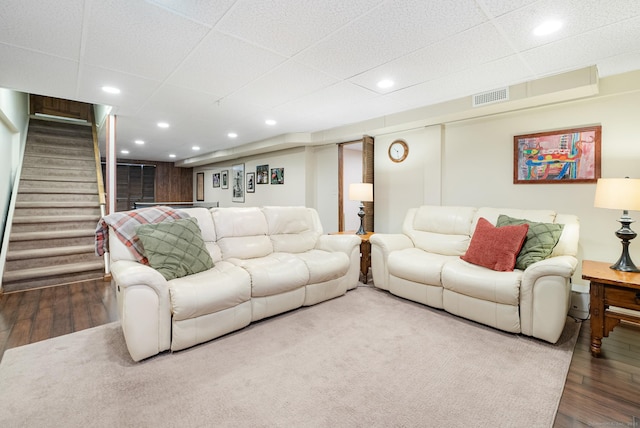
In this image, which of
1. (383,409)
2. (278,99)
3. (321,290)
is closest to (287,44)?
(278,99)

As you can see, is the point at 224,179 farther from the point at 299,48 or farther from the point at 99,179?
the point at 299,48

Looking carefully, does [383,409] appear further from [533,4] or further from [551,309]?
[533,4]

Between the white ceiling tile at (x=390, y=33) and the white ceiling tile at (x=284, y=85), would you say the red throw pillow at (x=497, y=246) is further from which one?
the white ceiling tile at (x=284, y=85)

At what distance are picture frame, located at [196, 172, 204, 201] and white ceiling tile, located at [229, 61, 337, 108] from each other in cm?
706

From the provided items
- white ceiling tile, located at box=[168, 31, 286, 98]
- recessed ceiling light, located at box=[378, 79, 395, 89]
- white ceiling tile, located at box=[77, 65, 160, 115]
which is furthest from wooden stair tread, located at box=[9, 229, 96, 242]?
recessed ceiling light, located at box=[378, 79, 395, 89]

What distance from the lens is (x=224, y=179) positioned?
8664mm

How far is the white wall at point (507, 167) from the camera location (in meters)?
2.82

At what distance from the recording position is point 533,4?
5.72 feet

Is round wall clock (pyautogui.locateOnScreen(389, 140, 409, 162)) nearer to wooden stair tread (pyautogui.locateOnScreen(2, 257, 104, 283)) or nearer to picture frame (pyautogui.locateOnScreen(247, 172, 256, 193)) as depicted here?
picture frame (pyautogui.locateOnScreen(247, 172, 256, 193))

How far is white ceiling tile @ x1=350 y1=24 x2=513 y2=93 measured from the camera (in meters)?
2.12

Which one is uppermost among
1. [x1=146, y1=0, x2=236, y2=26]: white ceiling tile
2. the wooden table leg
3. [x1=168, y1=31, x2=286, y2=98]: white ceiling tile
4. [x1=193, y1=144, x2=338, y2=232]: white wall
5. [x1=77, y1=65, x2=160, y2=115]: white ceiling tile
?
[x1=77, y1=65, x2=160, y2=115]: white ceiling tile

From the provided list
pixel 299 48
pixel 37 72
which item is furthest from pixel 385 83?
pixel 37 72

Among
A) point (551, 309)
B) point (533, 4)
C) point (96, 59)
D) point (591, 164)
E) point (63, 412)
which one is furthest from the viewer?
point (591, 164)

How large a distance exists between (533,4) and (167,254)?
9.80 feet
